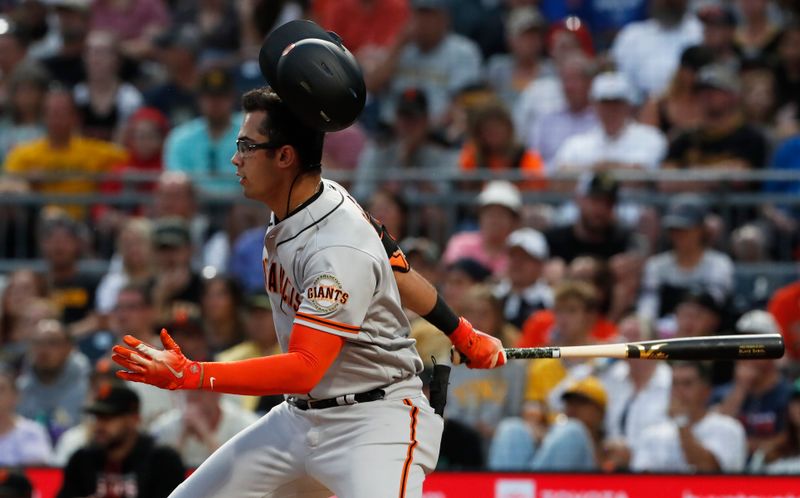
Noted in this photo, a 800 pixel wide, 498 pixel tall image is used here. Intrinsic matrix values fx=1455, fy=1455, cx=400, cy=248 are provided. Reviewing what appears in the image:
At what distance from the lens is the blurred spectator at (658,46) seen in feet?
39.1

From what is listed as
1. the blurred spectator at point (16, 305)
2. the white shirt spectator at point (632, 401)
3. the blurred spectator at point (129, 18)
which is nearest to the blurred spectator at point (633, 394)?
the white shirt spectator at point (632, 401)

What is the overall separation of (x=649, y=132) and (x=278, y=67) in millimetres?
6568

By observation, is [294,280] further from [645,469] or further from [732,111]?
[732,111]

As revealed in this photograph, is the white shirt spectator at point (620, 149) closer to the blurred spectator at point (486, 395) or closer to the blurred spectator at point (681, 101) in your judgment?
the blurred spectator at point (681, 101)

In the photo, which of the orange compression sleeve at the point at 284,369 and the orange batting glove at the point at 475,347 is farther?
the orange batting glove at the point at 475,347

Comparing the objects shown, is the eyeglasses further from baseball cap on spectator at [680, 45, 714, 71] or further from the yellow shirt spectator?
baseball cap on spectator at [680, 45, 714, 71]

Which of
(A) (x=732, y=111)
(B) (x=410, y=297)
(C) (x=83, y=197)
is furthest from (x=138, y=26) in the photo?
(B) (x=410, y=297)

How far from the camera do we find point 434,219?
10.5 m

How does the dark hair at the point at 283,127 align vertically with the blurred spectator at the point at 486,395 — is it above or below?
below

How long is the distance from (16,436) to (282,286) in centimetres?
444

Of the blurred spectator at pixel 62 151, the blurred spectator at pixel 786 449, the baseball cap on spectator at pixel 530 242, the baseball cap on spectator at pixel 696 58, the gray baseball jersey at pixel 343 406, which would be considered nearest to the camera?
the gray baseball jersey at pixel 343 406

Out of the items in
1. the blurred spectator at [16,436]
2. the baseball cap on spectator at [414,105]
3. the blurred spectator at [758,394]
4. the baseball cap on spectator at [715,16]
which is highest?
the baseball cap on spectator at [715,16]

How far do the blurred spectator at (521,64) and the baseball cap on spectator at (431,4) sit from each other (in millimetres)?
691

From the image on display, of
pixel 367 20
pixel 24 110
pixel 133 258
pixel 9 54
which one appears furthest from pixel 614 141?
pixel 9 54
